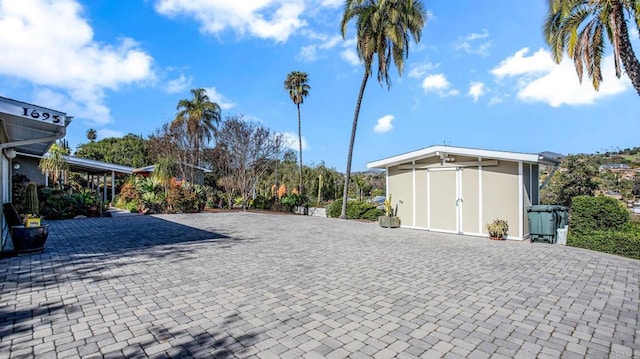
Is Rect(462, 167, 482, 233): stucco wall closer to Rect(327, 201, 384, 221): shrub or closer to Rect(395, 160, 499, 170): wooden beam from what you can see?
Rect(395, 160, 499, 170): wooden beam

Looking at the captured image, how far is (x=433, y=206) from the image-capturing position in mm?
10844

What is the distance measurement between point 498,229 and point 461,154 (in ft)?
8.10

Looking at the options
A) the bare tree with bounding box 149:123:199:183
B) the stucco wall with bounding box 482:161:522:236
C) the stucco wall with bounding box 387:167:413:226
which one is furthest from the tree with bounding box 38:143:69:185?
the stucco wall with bounding box 482:161:522:236

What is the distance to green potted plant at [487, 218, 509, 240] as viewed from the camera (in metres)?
9.07

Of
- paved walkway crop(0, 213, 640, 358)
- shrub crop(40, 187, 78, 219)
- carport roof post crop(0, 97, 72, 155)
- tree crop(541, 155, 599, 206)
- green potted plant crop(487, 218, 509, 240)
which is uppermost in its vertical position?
carport roof post crop(0, 97, 72, 155)

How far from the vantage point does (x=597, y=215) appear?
27.0 feet

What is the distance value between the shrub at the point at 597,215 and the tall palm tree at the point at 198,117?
21080 millimetres

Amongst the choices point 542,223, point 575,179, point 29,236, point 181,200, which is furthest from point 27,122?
point 575,179

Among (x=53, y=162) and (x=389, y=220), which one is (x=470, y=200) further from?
(x=53, y=162)

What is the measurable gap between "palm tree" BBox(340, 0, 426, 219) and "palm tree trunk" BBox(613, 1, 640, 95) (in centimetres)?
680

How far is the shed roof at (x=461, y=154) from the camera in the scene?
8.79m

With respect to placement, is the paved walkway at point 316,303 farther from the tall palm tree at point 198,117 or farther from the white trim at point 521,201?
the tall palm tree at point 198,117

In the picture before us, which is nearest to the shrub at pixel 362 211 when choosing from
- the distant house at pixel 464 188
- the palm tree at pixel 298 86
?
the distant house at pixel 464 188

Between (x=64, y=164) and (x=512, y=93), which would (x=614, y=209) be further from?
(x=64, y=164)
